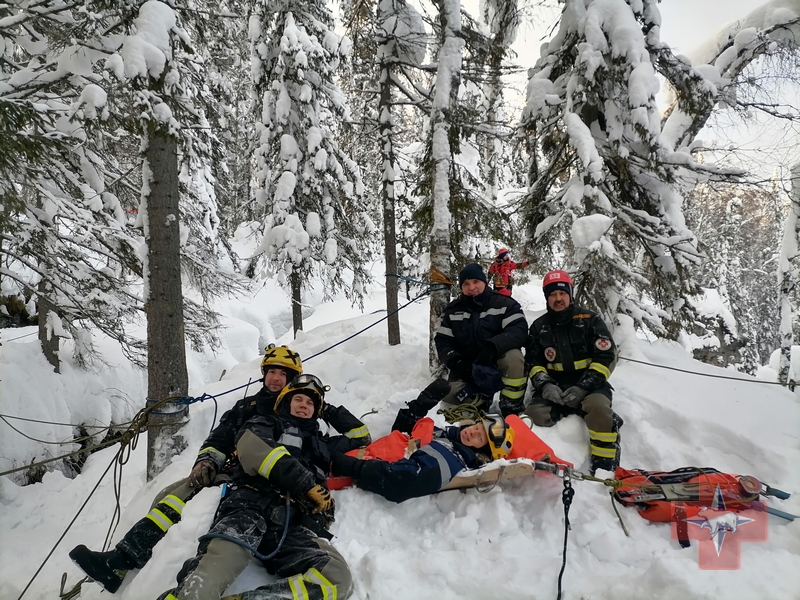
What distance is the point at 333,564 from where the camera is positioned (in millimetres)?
2666

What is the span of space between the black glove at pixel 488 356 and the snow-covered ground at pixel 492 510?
1.02 m

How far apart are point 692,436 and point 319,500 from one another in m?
3.60

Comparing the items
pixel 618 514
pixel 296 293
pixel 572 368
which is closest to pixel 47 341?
pixel 296 293

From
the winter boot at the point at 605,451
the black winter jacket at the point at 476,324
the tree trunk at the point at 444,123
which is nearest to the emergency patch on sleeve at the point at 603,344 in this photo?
the winter boot at the point at 605,451

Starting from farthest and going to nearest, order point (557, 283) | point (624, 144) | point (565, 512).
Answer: point (624, 144), point (557, 283), point (565, 512)

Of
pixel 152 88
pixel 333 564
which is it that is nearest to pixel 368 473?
pixel 333 564

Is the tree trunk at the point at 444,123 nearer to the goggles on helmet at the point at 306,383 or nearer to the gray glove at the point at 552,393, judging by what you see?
the gray glove at the point at 552,393

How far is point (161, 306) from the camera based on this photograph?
5.19 meters

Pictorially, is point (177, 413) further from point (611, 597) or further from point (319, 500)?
point (611, 597)

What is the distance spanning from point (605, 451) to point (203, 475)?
3448mm

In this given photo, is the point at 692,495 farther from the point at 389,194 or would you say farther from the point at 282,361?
the point at 389,194

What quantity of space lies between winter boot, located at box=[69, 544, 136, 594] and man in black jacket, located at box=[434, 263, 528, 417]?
3360mm

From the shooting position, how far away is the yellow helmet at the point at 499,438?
11.9 ft

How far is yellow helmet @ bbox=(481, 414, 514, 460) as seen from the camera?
3639mm
